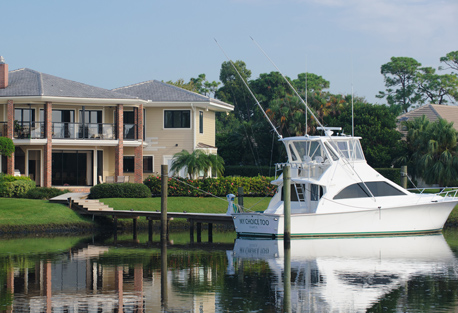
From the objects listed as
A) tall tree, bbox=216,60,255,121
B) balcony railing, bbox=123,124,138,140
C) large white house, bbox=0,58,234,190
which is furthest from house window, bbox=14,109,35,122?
tall tree, bbox=216,60,255,121

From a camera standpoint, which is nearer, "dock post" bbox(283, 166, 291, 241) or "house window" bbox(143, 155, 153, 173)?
"dock post" bbox(283, 166, 291, 241)

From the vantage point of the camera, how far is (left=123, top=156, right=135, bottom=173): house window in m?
48.6

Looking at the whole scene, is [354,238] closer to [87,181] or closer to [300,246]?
[300,246]

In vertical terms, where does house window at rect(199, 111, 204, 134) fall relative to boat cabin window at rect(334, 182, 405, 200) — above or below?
above

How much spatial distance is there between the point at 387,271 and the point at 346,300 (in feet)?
16.5

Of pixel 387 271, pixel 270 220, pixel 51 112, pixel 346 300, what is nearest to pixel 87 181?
pixel 51 112

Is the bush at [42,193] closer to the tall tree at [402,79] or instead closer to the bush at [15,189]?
the bush at [15,189]

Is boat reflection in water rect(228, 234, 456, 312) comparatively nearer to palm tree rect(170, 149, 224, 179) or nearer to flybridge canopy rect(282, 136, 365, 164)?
flybridge canopy rect(282, 136, 365, 164)

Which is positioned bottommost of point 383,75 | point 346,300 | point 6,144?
point 346,300

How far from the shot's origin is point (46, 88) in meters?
44.4

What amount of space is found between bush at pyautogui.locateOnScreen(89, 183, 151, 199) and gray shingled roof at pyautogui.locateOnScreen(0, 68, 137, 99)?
7.19 metres

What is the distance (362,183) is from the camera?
102ft

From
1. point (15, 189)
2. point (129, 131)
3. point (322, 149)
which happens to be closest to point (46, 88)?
point (129, 131)

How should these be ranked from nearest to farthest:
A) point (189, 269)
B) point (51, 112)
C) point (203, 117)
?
1. point (189, 269)
2. point (51, 112)
3. point (203, 117)
